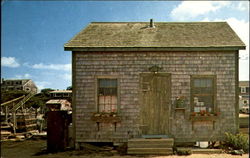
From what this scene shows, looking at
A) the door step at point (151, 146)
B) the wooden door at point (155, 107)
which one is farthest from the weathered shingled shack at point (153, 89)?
the door step at point (151, 146)

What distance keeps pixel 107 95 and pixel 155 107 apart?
6.84ft

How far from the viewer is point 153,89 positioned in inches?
360

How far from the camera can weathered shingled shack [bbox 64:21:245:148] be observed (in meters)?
9.09

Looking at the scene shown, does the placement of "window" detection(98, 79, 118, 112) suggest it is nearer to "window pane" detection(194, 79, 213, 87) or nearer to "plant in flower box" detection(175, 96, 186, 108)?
"plant in flower box" detection(175, 96, 186, 108)

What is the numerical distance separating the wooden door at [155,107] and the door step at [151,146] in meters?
0.77

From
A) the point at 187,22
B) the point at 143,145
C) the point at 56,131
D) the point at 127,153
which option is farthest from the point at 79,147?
the point at 187,22

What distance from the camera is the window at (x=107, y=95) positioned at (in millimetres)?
9211

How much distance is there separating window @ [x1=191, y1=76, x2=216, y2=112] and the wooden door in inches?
41.8

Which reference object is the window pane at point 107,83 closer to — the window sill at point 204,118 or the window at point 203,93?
the window at point 203,93

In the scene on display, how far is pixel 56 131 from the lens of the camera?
8.83 m

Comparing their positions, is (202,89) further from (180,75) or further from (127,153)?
(127,153)

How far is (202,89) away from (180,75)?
3.61 ft

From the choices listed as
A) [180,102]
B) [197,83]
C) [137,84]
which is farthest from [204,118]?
[137,84]

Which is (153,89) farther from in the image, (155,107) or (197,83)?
(197,83)
